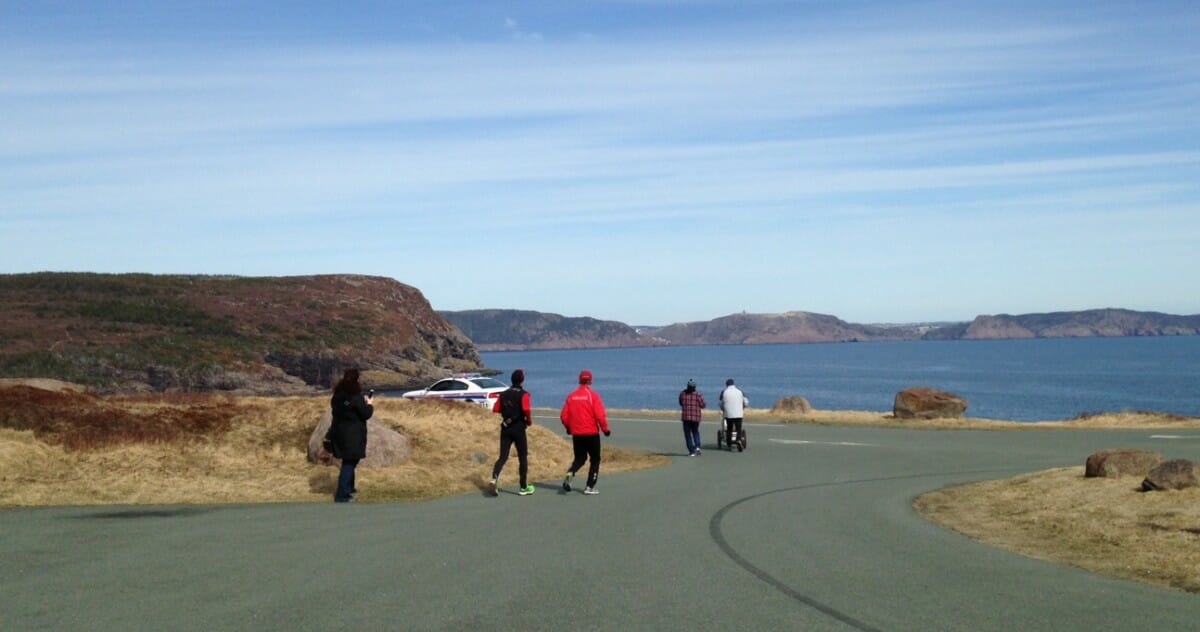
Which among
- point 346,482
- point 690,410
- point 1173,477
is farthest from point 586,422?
point 690,410

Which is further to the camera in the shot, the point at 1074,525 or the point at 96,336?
the point at 96,336

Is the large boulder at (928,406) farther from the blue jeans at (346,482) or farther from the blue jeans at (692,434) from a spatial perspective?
the blue jeans at (346,482)

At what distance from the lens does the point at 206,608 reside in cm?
817

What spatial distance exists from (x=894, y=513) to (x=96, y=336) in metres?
89.7

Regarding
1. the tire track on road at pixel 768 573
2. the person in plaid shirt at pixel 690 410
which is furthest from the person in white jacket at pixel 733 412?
the tire track on road at pixel 768 573

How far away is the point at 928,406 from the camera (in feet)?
126

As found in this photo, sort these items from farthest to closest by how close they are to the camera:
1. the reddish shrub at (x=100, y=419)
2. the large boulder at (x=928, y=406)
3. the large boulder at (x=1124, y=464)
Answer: the large boulder at (x=928, y=406) → the reddish shrub at (x=100, y=419) → the large boulder at (x=1124, y=464)

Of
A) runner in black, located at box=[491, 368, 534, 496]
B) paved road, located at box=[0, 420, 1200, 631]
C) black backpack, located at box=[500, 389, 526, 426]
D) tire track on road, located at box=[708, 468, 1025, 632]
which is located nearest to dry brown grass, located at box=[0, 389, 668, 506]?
runner in black, located at box=[491, 368, 534, 496]

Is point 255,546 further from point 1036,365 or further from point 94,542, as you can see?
point 1036,365

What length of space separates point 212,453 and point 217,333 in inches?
3708

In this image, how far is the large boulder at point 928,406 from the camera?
38.2m

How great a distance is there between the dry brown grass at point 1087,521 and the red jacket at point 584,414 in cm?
473

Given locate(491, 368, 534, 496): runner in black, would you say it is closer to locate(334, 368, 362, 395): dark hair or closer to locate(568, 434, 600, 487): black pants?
locate(568, 434, 600, 487): black pants

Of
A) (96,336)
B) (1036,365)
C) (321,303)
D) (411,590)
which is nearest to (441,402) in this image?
(411,590)
